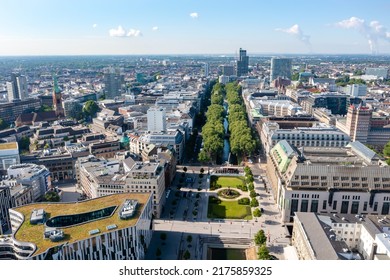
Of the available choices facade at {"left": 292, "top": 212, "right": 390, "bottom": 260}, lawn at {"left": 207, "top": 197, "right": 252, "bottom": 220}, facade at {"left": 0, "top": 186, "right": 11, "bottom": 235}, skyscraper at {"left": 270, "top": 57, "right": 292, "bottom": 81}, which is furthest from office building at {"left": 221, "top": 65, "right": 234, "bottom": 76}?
facade at {"left": 0, "top": 186, "right": 11, "bottom": 235}

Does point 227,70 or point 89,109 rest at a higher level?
point 227,70

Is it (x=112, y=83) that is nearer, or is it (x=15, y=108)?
(x=15, y=108)

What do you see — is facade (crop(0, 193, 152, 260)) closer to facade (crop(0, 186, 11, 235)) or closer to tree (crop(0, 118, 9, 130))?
facade (crop(0, 186, 11, 235))

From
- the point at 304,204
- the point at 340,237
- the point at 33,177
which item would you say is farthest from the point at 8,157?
the point at 340,237

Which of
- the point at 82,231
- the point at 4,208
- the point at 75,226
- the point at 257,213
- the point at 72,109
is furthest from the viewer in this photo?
the point at 72,109

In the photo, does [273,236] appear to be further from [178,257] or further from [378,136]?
[378,136]

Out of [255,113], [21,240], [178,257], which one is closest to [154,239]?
[178,257]

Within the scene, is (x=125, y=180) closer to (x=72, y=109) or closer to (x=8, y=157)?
(x=8, y=157)
